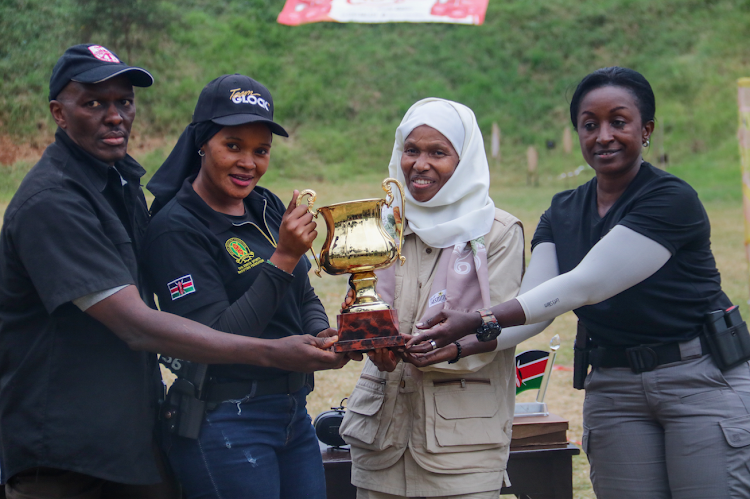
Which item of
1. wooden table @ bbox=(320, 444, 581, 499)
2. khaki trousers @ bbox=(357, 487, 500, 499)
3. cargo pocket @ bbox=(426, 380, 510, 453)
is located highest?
cargo pocket @ bbox=(426, 380, 510, 453)

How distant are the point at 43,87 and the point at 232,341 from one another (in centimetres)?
1632

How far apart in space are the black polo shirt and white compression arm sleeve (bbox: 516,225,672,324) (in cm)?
131

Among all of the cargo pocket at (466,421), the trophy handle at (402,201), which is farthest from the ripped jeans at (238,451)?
the trophy handle at (402,201)

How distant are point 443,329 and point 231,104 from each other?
973mm

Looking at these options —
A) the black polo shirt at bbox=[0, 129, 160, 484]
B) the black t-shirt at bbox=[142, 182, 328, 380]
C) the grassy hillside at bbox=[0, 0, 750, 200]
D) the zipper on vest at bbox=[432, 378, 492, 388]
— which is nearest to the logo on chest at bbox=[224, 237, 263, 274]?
the black t-shirt at bbox=[142, 182, 328, 380]

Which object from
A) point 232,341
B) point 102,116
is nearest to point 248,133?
point 102,116

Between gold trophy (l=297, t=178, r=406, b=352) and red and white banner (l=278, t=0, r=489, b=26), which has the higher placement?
red and white banner (l=278, t=0, r=489, b=26)

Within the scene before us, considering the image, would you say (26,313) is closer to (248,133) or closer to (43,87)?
(248,133)

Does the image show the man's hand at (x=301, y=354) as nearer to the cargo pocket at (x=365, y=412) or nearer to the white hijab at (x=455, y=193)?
the cargo pocket at (x=365, y=412)

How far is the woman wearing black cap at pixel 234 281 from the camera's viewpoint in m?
2.12

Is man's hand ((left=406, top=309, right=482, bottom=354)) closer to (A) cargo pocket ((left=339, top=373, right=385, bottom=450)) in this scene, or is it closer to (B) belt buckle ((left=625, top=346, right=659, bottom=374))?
(A) cargo pocket ((left=339, top=373, right=385, bottom=450))

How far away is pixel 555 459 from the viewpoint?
3361 millimetres

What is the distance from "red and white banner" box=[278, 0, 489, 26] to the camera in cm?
2098

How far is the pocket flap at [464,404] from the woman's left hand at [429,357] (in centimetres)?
13
